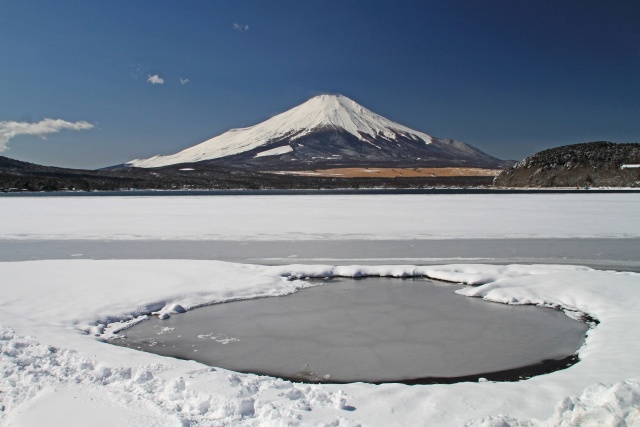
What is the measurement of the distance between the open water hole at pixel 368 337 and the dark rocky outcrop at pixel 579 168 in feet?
251

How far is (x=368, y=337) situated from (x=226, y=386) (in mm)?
2340

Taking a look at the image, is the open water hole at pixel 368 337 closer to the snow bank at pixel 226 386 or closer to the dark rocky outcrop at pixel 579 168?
the snow bank at pixel 226 386

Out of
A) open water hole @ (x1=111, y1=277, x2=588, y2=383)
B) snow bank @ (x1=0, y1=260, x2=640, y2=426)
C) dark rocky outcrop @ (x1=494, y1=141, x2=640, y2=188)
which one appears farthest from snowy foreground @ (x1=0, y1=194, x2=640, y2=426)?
dark rocky outcrop @ (x1=494, y1=141, x2=640, y2=188)

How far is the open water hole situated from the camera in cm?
518

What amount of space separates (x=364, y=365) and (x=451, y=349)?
4.00ft

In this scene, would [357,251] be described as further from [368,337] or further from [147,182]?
[147,182]

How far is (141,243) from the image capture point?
15.3 meters

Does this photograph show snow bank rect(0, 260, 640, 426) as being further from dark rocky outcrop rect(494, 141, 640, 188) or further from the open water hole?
dark rocky outcrop rect(494, 141, 640, 188)

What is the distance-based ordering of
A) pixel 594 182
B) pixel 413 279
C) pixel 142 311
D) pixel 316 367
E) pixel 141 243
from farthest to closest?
pixel 594 182 → pixel 141 243 → pixel 413 279 → pixel 142 311 → pixel 316 367

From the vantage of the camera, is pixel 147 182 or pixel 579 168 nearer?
pixel 579 168

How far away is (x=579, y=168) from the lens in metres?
81.3

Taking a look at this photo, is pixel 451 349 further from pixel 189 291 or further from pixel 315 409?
pixel 189 291

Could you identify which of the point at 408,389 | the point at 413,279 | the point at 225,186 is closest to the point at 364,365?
the point at 408,389

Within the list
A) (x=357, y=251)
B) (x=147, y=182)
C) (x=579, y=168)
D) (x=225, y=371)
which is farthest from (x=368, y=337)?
(x=147, y=182)
